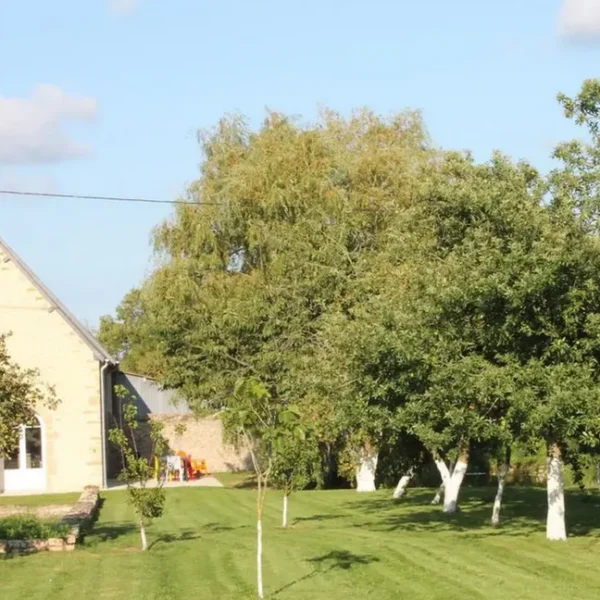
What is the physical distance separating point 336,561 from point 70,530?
18.3ft

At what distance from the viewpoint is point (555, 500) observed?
19719mm

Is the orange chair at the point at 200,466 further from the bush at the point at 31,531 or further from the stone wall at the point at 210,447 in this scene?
the bush at the point at 31,531

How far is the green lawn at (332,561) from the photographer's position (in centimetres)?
1474

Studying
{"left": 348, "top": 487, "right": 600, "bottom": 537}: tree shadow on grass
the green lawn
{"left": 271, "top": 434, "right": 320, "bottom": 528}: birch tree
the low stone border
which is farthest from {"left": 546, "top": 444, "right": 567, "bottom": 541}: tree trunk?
the low stone border

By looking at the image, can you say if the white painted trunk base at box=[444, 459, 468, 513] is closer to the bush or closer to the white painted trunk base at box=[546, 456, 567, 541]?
the white painted trunk base at box=[546, 456, 567, 541]

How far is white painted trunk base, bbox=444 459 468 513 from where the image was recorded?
25266 millimetres

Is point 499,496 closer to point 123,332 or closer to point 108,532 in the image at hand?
point 108,532

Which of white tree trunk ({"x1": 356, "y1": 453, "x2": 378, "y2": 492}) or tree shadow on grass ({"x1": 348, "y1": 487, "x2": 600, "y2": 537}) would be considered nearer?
tree shadow on grass ({"x1": 348, "y1": 487, "x2": 600, "y2": 537})

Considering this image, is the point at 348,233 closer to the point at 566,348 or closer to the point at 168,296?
the point at 168,296

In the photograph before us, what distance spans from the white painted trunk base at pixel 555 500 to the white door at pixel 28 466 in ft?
68.5

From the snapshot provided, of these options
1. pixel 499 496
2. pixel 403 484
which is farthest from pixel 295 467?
pixel 403 484

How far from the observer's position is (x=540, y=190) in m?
18.6

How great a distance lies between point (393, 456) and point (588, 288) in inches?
535

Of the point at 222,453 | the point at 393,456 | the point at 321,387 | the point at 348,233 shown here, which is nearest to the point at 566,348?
A: the point at 321,387
